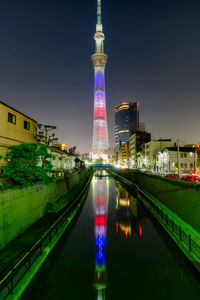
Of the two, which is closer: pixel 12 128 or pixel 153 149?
pixel 12 128

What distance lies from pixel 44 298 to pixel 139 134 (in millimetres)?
99352

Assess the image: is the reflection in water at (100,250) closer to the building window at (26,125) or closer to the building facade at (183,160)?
the building window at (26,125)

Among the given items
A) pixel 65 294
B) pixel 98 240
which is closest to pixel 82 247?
pixel 98 240

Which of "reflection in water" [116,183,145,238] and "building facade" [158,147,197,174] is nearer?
"reflection in water" [116,183,145,238]

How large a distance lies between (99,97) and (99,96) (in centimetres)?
85

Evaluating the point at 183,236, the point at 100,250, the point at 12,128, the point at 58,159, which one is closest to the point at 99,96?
the point at 58,159

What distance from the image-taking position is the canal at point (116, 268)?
30.5 feet

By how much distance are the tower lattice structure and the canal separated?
431 feet

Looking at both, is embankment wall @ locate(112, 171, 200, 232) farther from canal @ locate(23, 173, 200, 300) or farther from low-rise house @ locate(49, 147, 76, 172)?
low-rise house @ locate(49, 147, 76, 172)

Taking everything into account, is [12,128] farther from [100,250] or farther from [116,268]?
[116,268]

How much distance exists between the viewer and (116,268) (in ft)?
38.6

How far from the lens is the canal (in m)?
9.30

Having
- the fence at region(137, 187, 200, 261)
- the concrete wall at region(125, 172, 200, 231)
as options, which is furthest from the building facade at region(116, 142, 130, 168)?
the fence at region(137, 187, 200, 261)

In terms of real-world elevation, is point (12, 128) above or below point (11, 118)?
below
